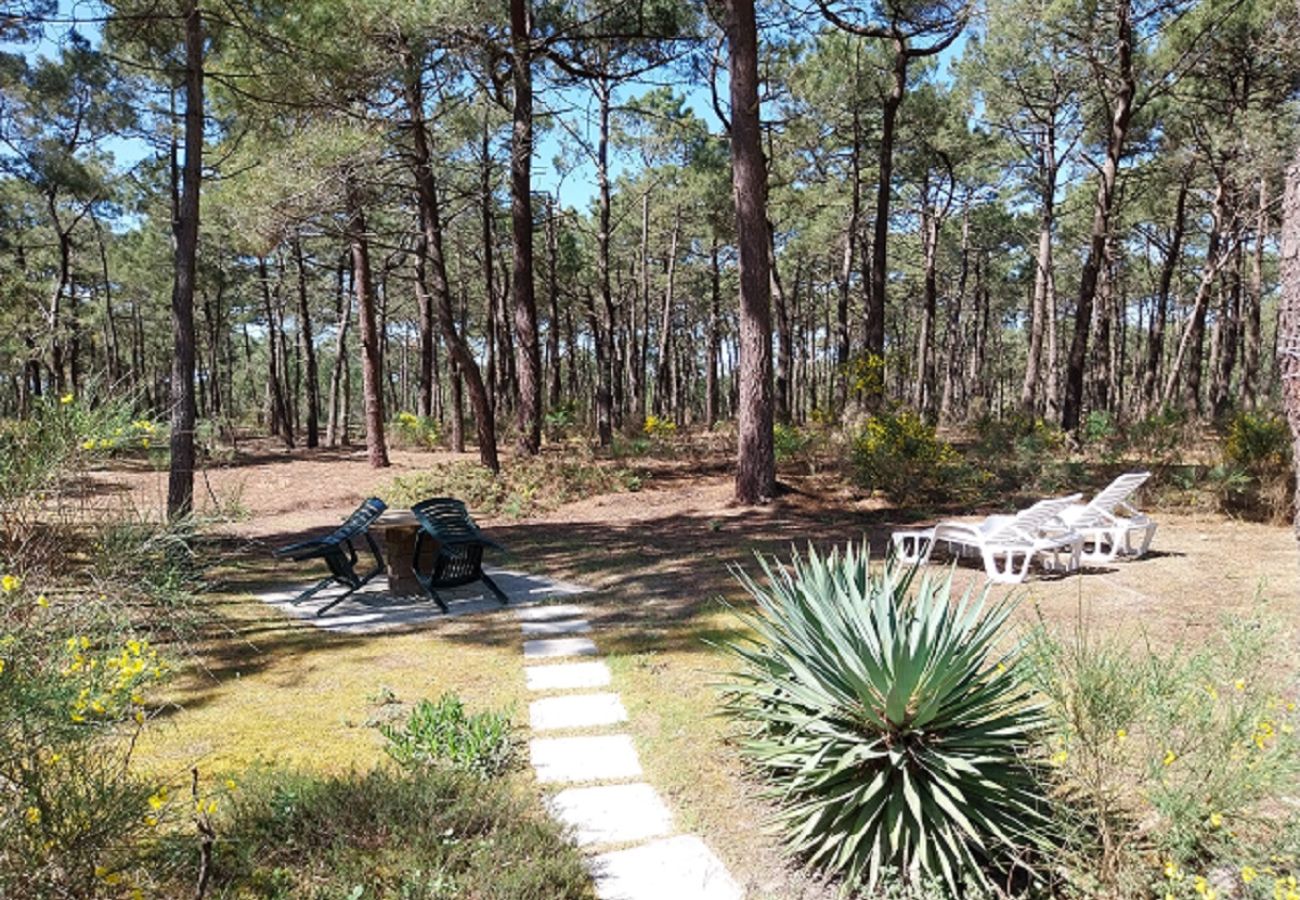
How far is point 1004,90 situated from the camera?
1831 cm

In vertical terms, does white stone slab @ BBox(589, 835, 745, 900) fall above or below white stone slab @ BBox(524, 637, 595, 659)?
below

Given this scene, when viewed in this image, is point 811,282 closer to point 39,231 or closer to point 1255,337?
point 1255,337

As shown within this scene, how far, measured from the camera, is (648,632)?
5660 mm

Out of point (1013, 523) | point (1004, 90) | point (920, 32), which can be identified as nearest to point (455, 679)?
point (1013, 523)

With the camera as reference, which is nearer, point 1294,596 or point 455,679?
point 455,679

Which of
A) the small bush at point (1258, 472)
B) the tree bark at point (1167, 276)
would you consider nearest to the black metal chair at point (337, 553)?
the small bush at point (1258, 472)

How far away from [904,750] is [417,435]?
1754 centimetres

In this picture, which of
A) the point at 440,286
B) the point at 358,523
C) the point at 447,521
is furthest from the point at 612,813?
the point at 440,286

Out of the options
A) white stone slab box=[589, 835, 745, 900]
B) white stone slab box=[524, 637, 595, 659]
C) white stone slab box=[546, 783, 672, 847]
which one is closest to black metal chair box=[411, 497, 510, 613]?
white stone slab box=[524, 637, 595, 659]

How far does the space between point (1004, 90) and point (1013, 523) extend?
52.9 ft

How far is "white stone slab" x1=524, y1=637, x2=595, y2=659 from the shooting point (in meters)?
5.26

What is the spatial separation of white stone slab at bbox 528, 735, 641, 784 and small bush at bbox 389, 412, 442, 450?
1546 cm

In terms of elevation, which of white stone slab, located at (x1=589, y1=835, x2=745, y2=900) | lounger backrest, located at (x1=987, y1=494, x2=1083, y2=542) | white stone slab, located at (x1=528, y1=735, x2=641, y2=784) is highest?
lounger backrest, located at (x1=987, y1=494, x2=1083, y2=542)

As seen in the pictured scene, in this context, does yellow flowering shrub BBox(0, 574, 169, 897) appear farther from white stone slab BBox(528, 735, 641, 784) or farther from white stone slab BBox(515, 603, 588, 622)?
white stone slab BBox(515, 603, 588, 622)
